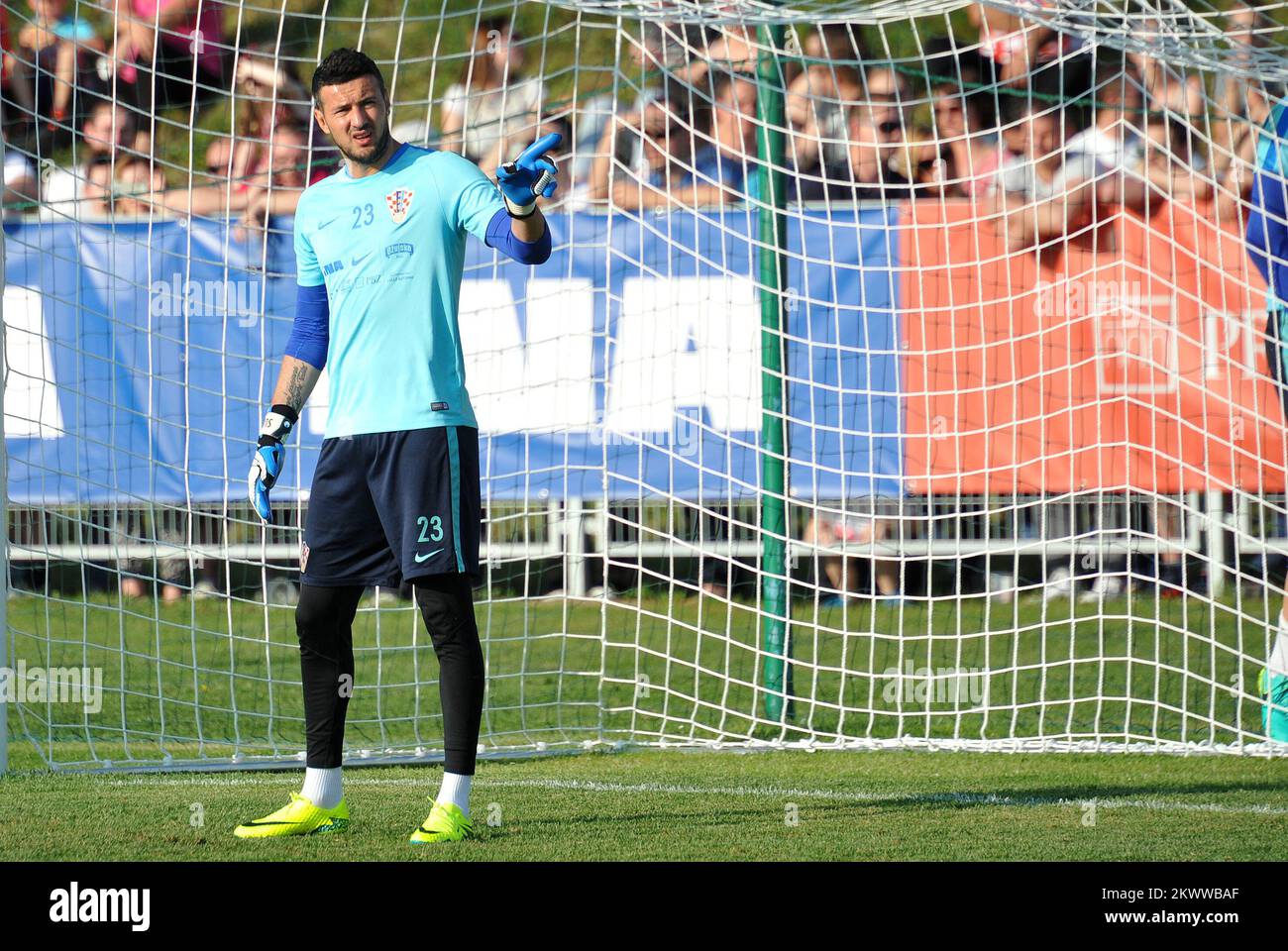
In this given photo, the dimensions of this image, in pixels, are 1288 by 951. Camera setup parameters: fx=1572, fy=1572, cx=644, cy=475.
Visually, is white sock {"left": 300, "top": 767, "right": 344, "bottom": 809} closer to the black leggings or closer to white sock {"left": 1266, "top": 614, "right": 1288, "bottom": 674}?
the black leggings

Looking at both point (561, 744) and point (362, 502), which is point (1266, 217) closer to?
point (561, 744)

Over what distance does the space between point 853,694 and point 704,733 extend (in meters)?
0.90

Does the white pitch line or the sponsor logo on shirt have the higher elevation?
the sponsor logo on shirt

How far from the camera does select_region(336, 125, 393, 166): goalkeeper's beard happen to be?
417cm

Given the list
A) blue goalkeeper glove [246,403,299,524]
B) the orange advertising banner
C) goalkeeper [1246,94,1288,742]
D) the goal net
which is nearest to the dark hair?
blue goalkeeper glove [246,403,299,524]

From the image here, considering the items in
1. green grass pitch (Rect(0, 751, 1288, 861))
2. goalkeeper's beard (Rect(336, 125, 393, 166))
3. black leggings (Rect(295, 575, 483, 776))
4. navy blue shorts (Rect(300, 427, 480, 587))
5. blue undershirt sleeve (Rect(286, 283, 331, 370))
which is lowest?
green grass pitch (Rect(0, 751, 1288, 861))

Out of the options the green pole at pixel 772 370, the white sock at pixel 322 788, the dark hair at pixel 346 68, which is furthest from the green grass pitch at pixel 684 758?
the dark hair at pixel 346 68

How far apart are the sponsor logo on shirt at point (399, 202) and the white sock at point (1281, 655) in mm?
3482

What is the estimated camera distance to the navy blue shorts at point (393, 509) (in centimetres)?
399

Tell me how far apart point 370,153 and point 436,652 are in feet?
4.37

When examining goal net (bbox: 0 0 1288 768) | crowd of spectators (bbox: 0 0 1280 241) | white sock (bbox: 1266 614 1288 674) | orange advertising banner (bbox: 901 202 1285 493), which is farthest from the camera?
orange advertising banner (bbox: 901 202 1285 493)

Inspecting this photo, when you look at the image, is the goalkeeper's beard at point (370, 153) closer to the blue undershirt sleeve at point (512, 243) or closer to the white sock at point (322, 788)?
the blue undershirt sleeve at point (512, 243)

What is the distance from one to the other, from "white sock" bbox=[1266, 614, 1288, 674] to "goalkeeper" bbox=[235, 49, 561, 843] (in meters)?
3.08
